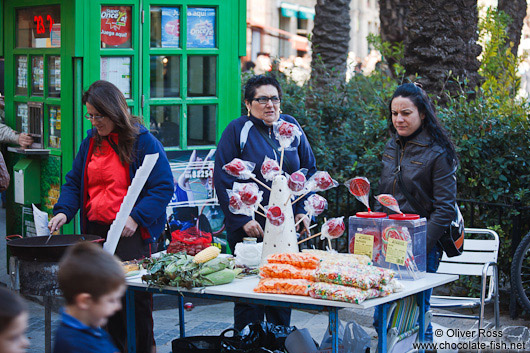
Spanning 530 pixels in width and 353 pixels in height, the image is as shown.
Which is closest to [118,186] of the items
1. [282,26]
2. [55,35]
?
[55,35]

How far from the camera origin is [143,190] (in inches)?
197

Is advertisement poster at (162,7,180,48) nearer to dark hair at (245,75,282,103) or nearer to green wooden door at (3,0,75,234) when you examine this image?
green wooden door at (3,0,75,234)

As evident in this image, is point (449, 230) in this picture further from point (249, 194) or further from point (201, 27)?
point (201, 27)

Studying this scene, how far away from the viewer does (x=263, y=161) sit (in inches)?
207

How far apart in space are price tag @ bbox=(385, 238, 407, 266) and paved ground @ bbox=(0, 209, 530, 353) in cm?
163

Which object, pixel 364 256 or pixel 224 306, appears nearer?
pixel 364 256

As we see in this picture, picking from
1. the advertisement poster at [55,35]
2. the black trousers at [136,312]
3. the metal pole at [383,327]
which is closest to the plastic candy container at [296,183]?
the metal pole at [383,327]

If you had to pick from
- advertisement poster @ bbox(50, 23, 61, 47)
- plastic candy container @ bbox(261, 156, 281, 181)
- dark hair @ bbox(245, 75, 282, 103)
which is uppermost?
advertisement poster @ bbox(50, 23, 61, 47)

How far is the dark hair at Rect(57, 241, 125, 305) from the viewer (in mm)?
2742

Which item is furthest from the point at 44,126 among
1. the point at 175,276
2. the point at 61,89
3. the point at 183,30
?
the point at 175,276

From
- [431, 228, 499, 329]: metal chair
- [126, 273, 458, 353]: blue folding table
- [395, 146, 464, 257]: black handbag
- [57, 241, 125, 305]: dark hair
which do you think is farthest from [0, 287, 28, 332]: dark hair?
[431, 228, 499, 329]: metal chair

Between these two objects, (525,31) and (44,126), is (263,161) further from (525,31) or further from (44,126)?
(525,31)

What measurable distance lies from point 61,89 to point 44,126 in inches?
17.7

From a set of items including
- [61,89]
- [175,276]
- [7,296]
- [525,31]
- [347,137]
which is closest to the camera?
[7,296]
